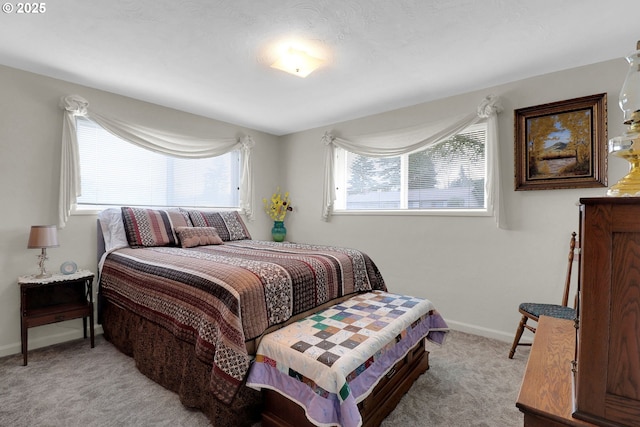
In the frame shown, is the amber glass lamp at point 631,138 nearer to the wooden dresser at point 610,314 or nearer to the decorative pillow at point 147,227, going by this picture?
the wooden dresser at point 610,314

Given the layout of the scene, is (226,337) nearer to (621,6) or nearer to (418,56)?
(418,56)

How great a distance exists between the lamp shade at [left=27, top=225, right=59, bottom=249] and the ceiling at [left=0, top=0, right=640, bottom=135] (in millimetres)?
1351

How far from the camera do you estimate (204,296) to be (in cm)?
179

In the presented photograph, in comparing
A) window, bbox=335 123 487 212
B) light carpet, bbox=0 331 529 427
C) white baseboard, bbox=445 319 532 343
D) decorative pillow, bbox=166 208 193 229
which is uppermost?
window, bbox=335 123 487 212

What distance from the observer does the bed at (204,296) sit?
162 centimetres

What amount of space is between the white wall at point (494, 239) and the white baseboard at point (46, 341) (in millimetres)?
2990

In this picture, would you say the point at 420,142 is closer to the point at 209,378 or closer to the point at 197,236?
the point at 197,236

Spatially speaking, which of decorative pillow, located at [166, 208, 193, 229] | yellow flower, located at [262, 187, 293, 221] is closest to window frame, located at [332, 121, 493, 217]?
yellow flower, located at [262, 187, 293, 221]

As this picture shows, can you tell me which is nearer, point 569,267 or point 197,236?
point 569,267

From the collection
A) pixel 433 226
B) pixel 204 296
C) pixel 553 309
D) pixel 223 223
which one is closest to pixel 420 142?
pixel 433 226

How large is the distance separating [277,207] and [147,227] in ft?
6.28

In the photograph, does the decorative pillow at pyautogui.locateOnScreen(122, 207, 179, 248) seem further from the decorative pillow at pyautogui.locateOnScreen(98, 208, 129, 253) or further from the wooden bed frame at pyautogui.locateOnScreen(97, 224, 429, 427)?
the wooden bed frame at pyautogui.locateOnScreen(97, 224, 429, 427)

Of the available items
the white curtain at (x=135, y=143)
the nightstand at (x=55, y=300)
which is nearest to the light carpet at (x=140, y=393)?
the nightstand at (x=55, y=300)

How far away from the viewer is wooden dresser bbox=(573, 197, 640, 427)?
633 millimetres
